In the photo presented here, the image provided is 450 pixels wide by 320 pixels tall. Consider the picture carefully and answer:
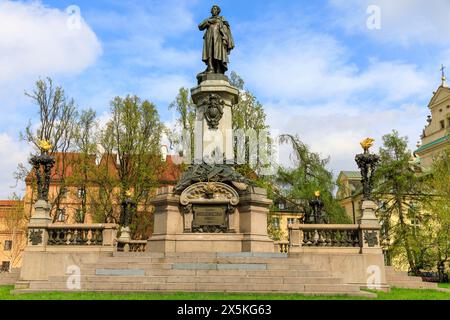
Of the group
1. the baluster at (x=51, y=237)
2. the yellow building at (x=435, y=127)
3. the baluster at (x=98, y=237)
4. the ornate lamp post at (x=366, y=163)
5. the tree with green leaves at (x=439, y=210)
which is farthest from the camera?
the yellow building at (x=435, y=127)

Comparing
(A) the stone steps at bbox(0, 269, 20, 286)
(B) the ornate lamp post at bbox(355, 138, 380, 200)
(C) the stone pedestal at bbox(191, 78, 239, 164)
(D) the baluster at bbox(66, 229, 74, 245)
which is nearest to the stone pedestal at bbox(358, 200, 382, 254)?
(B) the ornate lamp post at bbox(355, 138, 380, 200)

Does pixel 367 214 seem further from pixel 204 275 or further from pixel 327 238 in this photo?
pixel 204 275

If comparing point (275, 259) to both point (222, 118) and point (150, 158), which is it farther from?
point (150, 158)

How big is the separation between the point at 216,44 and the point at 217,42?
0.12m

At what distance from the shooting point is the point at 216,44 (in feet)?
66.0

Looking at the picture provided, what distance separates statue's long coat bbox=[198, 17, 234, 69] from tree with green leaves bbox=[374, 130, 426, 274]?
1973 centimetres

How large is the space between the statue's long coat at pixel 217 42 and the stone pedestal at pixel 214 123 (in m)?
1.28

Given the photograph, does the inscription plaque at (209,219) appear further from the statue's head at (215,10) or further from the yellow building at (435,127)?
the yellow building at (435,127)

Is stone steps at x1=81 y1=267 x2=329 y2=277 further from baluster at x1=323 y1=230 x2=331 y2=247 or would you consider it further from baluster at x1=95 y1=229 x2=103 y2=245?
baluster at x1=95 y1=229 x2=103 y2=245

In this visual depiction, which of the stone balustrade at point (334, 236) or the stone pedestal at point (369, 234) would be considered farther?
the stone balustrade at point (334, 236)

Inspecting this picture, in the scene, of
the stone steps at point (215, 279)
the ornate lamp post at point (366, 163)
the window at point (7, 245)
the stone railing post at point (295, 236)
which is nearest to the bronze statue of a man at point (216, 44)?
the ornate lamp post at point (366, 163)

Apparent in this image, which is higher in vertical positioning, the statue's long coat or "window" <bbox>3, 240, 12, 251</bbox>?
the statue's long coat

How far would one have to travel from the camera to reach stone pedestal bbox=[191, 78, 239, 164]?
1895 centimetres

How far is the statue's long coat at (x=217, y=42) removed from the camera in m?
20.1
